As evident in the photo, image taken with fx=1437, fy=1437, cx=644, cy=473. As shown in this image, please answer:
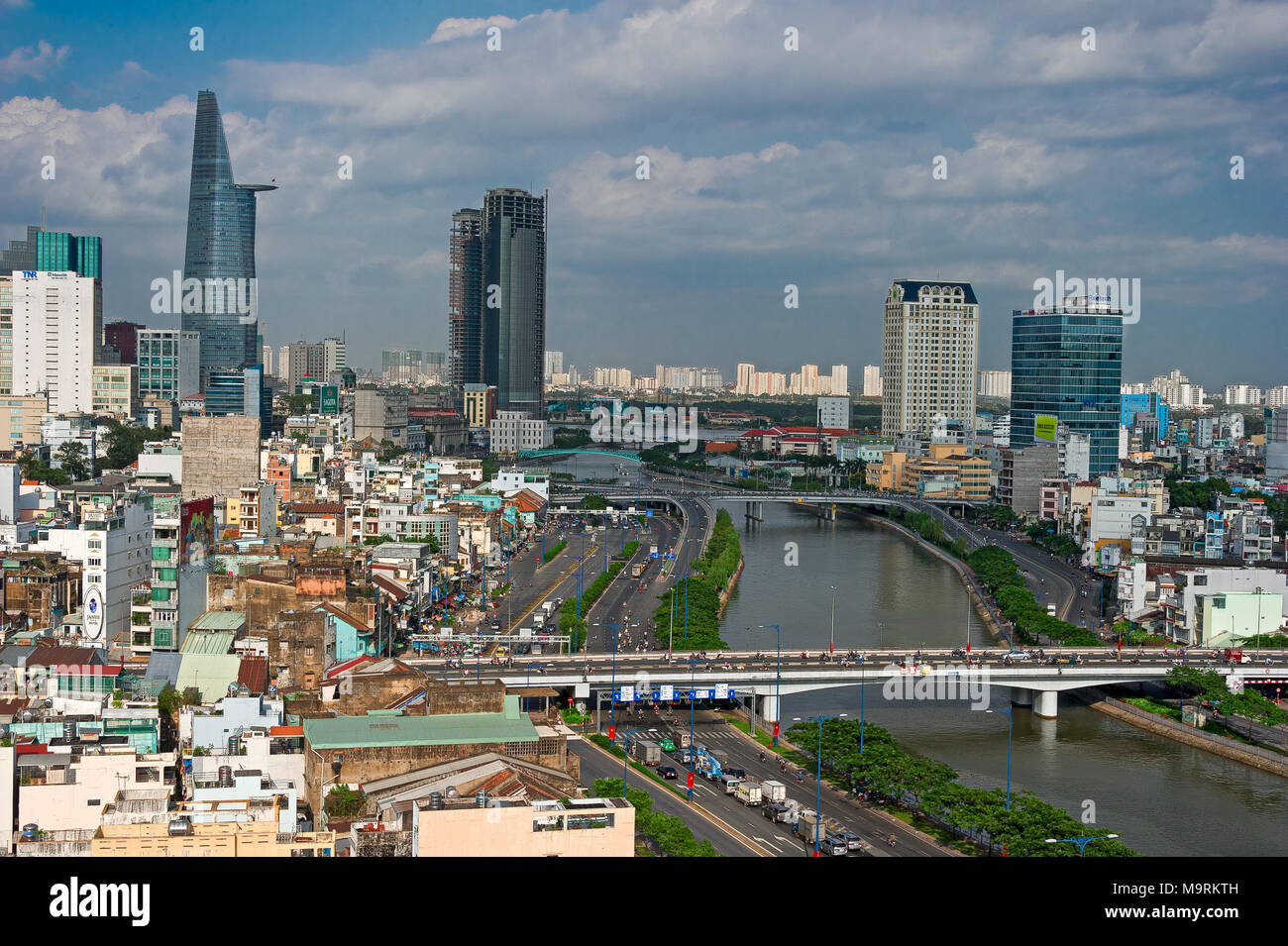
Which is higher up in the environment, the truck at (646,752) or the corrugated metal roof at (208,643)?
the corrugated metal roof at (208,643)

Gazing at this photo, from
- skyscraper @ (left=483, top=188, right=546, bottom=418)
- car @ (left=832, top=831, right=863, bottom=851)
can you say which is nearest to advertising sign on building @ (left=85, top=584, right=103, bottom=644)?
car @ (left=832, top=831, right=863, bottom=851)

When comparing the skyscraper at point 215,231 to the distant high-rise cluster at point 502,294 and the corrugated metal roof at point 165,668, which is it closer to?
the distant high-rise cluster at point 502,294

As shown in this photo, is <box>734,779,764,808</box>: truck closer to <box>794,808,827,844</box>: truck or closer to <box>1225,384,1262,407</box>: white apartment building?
<box>794,808,827,844</box>: truck

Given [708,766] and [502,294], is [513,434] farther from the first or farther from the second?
[708,766]

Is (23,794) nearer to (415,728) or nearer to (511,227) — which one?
(415,728)

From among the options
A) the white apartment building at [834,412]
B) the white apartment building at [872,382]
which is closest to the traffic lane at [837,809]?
the white apartment building at [834,412]
